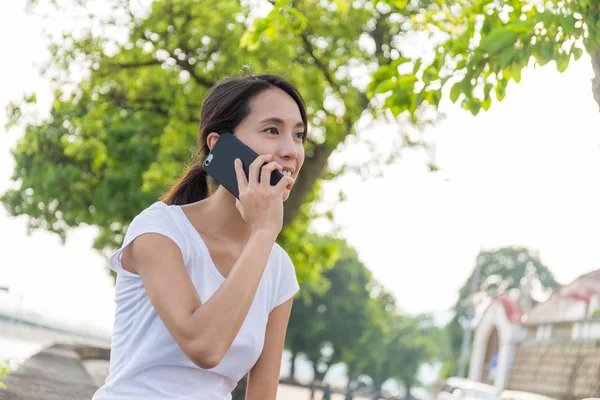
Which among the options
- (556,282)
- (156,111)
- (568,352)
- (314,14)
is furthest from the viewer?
(556,282)

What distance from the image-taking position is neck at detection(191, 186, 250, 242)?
10.4 feet

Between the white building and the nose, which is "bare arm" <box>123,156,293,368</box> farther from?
the white building

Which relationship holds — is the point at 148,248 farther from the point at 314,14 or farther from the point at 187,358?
the point at 314,14

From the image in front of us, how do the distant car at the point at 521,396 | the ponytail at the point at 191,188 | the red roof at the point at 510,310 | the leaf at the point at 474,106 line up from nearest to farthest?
the ponytail at the point at 191,188 → the leaf at the point at 474,106 → the distant car at the point at 521,396 → the red roof at the point at 510,310

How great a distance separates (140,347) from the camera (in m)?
2.81

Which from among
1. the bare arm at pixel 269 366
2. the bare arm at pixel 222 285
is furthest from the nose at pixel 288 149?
the bare arm at pixel 269 366

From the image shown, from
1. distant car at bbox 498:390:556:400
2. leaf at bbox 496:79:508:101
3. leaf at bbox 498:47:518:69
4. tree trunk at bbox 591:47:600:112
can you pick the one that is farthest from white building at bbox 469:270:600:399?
leaf at bbox 498:47:518:69

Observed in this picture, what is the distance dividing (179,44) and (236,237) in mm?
15171

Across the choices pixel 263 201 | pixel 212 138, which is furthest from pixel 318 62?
pixel 263 201

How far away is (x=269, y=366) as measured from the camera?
10.6 feet

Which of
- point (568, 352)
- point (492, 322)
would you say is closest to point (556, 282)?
point (492, 322)

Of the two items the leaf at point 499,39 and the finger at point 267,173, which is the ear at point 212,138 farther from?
the leaf at point 499,39

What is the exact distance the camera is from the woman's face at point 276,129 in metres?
3.06

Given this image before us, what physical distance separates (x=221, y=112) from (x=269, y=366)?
903 millimetres
